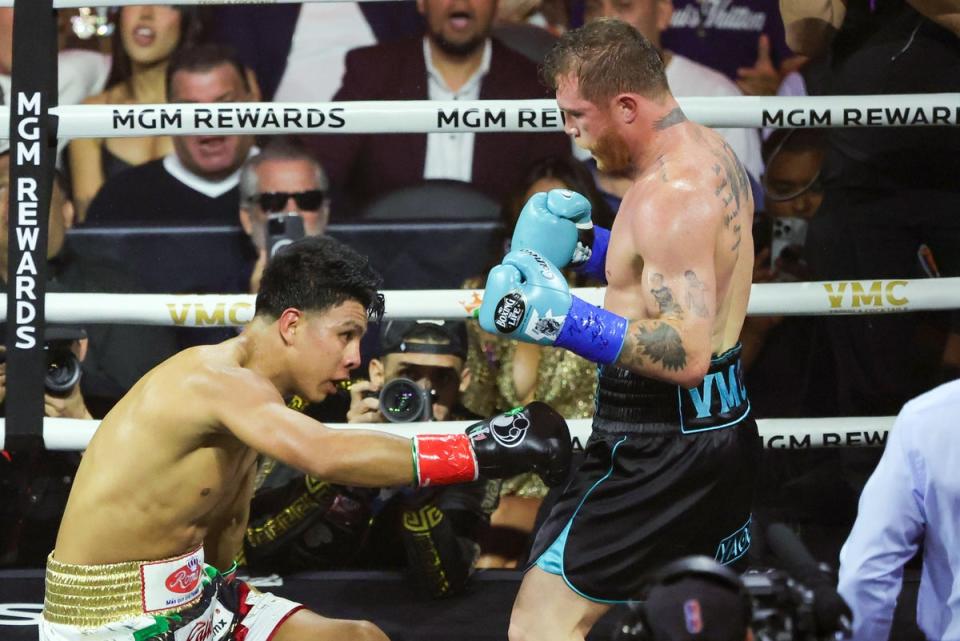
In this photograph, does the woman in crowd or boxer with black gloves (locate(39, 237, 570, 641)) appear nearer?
boxer with black gloves (locate(39, 237, 570, 641))

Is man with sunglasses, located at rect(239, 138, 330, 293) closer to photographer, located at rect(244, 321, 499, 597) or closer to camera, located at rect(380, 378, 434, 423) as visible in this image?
photographer, located at rect(244, 321, 499, 597)

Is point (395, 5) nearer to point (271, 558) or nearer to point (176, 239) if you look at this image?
point (176, 239)

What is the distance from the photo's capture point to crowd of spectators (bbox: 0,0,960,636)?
12.2 ft

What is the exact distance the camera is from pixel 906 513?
1723 millimetres

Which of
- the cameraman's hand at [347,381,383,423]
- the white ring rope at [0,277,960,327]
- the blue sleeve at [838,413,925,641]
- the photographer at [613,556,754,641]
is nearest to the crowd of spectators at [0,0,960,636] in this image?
the cameraman's hand at [347,381,383,423]

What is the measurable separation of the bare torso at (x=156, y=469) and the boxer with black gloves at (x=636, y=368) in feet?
1.95

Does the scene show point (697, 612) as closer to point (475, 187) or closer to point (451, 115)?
point (451, 115)

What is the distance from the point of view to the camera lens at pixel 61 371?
11.4 feet

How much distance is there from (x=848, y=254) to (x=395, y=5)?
178 centimetres

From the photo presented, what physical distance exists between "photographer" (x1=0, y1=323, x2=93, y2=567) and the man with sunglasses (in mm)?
659

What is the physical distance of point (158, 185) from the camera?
4.36 meters

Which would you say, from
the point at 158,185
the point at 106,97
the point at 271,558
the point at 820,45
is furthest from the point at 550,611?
the point at 106,97

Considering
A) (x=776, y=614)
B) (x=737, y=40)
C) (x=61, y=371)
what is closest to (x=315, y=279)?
(x=776, y=614)

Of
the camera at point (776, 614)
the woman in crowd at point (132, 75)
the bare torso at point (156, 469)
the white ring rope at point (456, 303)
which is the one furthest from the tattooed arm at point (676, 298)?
the woman in crowd at point (132, 75)
